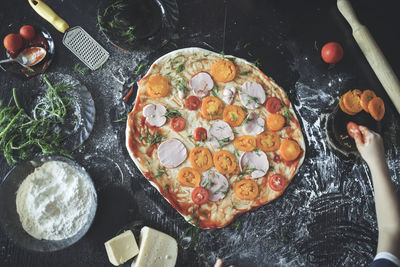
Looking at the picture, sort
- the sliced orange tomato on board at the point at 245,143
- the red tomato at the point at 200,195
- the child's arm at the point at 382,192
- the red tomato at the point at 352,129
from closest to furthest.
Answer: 1. the child's arm at the point at 382,192
2. the red tomato at the point at 200,195
3. the sliced orange tomato on board at the point at 245,143
4. the red tomato at the point at 352,129

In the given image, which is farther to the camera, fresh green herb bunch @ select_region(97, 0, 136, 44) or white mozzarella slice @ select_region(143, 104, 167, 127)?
fresh green herb bunch @ select_region(97, 0, 136, 44)

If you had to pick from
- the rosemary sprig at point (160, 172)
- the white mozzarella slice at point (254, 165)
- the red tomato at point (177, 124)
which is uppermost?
the red tomato at point (177, 124)

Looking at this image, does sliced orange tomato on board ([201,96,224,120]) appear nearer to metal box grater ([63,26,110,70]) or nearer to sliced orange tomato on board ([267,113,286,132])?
sliced orange tomato on board ([267,113,286,132])

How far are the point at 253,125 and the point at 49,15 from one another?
1.91 m

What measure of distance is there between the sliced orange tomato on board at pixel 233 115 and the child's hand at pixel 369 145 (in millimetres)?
982

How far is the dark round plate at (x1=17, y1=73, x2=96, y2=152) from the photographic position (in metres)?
2.88


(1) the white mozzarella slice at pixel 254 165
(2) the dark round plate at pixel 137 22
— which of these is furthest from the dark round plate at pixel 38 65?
(1) the white mozzarella slice at pixel 254 165

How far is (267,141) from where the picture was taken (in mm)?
2887

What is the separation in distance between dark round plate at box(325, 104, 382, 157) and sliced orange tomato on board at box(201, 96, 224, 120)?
966mm

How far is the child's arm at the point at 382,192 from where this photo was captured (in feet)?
8.22

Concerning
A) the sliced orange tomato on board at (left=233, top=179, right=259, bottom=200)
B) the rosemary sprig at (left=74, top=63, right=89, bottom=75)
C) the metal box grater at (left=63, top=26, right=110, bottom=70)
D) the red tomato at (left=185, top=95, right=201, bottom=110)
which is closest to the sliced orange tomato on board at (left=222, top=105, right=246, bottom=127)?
the red tomato at (left=185, top=95, right=201, bottom=110)

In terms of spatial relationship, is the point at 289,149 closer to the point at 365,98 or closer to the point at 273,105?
the point at 273,105

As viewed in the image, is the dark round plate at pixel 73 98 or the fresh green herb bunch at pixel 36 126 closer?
the fresh green herb bunch at pixel 36 126

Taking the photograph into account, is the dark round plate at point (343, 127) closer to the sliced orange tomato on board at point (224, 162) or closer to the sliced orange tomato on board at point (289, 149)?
the sliced orange tomato on board at point (289, 149)
